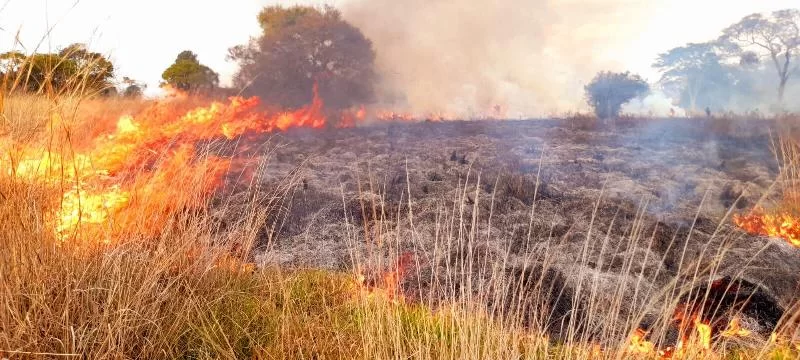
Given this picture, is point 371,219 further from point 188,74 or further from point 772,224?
point 188,74

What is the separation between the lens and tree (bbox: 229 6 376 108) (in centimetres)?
1388

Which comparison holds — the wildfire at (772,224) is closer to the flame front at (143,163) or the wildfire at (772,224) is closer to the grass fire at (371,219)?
the grass fire at (371,219)

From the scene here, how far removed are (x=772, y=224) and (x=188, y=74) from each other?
18.1 meters

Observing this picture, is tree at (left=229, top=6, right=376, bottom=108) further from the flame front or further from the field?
the field

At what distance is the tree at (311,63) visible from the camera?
13.9m

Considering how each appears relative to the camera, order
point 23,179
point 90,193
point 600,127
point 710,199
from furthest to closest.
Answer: point 600,127, point 710,199, point 90,193, point 23,179

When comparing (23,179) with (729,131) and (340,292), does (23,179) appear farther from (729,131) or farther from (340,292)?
(729,131)

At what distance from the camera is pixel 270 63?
14062 mm

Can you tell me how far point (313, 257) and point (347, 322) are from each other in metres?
2.47

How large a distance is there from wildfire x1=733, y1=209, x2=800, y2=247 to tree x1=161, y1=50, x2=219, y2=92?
15478mm

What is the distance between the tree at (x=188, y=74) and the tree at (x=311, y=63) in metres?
4.22

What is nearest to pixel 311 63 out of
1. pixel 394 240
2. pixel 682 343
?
pixel 394 240

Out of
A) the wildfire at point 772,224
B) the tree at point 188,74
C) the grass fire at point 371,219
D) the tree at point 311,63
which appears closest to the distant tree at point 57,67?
the grass fire at point 371,219

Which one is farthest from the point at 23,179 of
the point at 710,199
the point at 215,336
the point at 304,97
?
the point at 304,97
